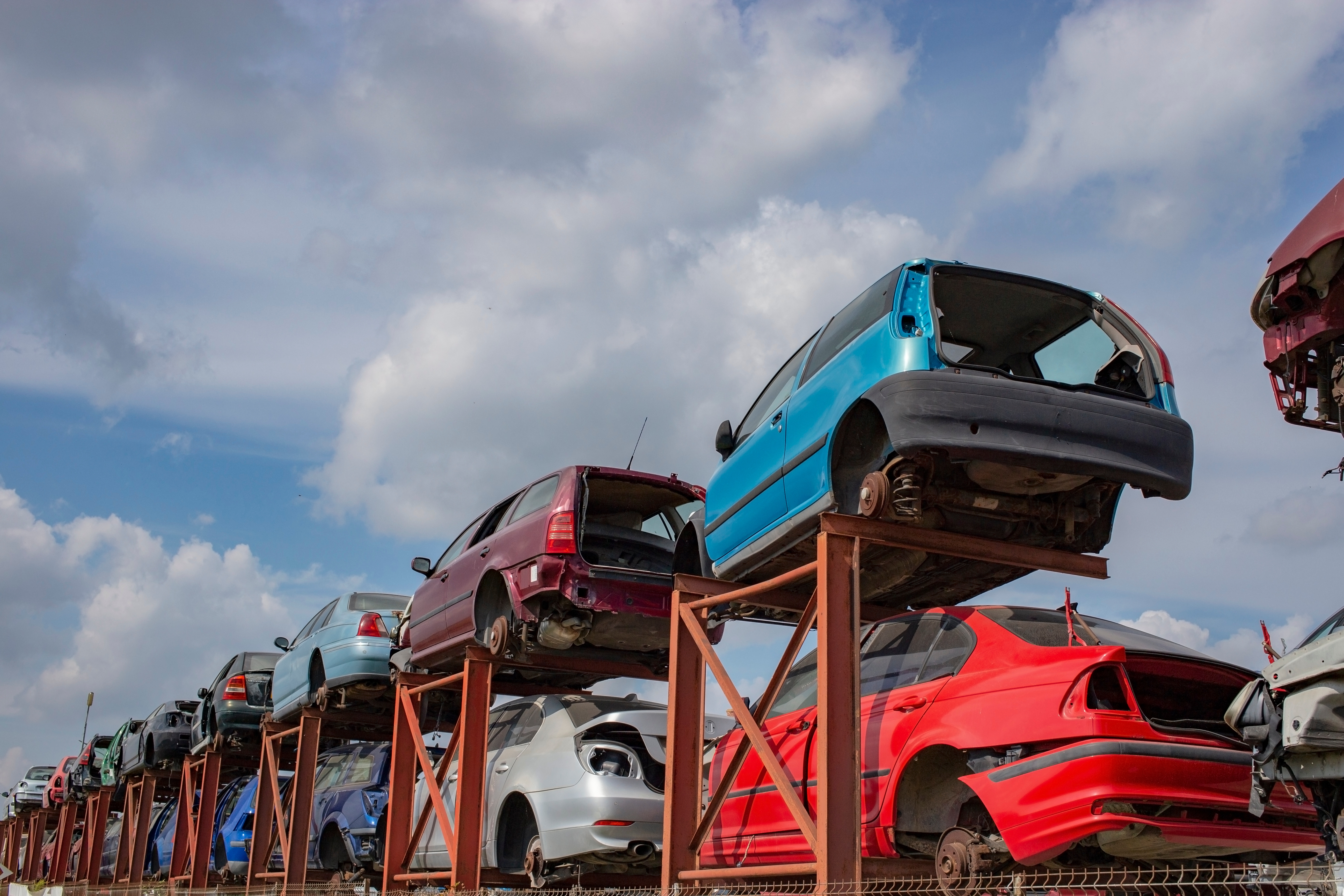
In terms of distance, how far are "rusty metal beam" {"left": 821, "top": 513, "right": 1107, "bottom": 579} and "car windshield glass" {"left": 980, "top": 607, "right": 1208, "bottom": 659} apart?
0.79m

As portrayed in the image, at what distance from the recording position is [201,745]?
16.9 metres

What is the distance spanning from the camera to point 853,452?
6.07 meters

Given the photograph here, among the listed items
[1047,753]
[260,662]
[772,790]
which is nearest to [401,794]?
[772,790]

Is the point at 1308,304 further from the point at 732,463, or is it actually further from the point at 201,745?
the point at 201,745

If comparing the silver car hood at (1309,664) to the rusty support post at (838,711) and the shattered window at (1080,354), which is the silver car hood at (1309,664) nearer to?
the rusty support post at (838,711)

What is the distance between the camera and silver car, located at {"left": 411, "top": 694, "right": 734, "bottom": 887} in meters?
7.05

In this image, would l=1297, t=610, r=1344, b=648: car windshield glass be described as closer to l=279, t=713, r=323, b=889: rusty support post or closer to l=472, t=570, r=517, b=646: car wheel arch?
l=472, t=570, r=517, b=646: car wheel arch

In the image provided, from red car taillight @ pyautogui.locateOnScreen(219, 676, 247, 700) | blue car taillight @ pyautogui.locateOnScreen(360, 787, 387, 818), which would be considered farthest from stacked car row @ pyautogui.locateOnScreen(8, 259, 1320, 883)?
red car taillight @ pyautogui.locateOnScreen(219, 676, 247, 700)

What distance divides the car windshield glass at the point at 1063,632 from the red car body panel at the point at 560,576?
3738mm

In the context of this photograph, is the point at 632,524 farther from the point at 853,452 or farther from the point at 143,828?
the point at 143,828

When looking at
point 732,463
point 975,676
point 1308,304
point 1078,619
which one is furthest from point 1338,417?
point 732,463

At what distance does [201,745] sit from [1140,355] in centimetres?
1492

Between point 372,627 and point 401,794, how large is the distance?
2.60 meters

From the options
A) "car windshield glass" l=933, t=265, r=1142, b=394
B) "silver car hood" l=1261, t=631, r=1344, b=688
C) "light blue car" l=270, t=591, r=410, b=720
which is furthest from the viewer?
"light blue car" l=270, t=591, r=410, b=720
